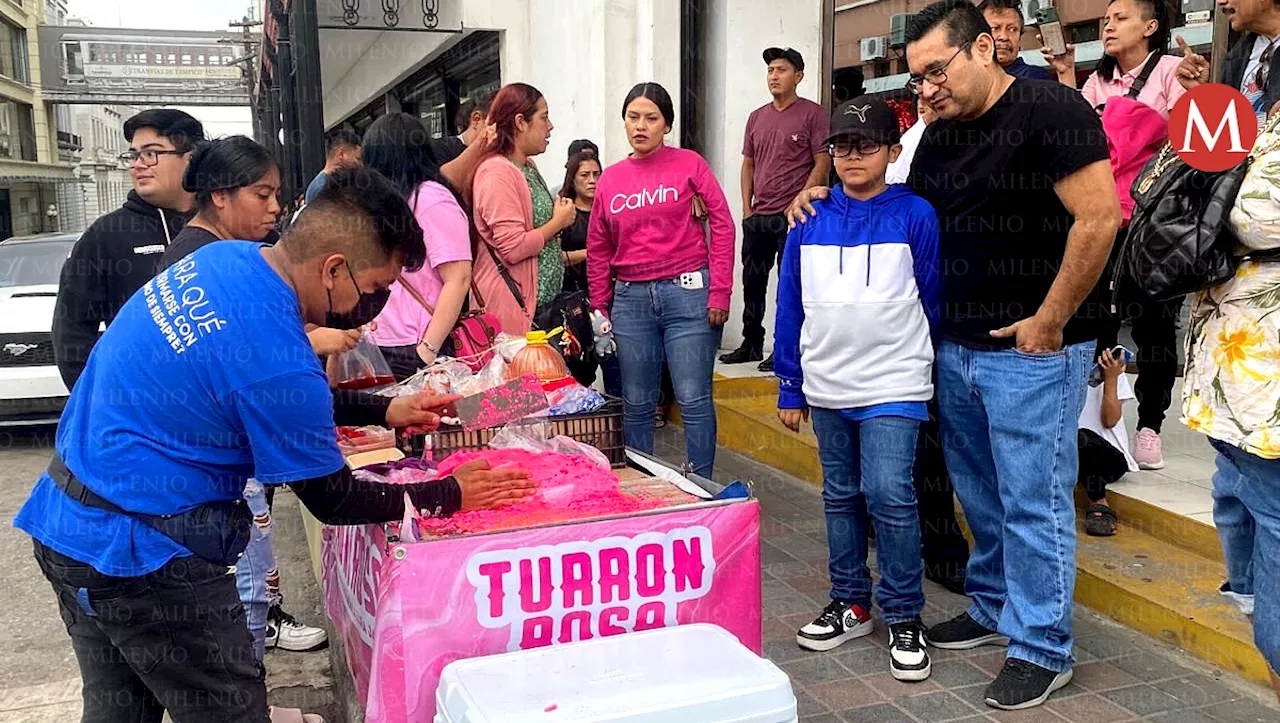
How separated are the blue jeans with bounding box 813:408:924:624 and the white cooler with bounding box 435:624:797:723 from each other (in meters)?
1.32

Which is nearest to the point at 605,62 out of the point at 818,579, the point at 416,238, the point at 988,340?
the point at 818,579

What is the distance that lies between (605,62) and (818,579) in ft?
15.4

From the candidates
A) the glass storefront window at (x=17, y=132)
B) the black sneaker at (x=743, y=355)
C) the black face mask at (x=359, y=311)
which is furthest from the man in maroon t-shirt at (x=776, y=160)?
the glass storefront window at (x=17, y=132)

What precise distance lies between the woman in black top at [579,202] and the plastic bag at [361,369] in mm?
2968

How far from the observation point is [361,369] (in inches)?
135

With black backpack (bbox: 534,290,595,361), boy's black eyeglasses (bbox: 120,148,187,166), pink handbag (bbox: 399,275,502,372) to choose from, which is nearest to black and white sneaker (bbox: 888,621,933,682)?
pink handbag (bbox: 399,275,502,372)

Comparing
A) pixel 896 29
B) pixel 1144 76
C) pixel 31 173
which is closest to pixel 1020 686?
pixel 1144 76

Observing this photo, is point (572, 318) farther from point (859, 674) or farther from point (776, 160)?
point (859, 674)

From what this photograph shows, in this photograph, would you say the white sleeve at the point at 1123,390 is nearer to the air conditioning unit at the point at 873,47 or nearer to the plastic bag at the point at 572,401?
the plastic bag at the point at 572,401

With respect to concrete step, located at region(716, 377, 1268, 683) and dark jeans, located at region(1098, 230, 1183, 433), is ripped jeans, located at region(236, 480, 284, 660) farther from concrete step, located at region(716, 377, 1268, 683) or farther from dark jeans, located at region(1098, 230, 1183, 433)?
dark jeans, located at region(1098, 230, 1183, 433)

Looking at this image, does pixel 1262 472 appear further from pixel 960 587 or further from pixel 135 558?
pixel 135 558

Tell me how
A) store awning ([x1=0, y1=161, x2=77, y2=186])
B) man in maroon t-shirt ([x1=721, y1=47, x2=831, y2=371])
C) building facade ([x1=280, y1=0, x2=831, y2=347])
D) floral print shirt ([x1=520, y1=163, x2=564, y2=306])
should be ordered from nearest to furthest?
1. floral print shirt ([x1=520, y1=163, x2=564, y2=306])
2. man in maroon t-shirt ([x1=721, y1=47, x2=831, y2=371])
3. building facade ([x1=280, y1=0, x2=831, y2=347])
4. store awning ([x1=0, y1=161, x2=77, y2=186])

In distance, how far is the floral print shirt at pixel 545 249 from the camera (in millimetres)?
4520

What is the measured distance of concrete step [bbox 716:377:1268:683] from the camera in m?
3.38
